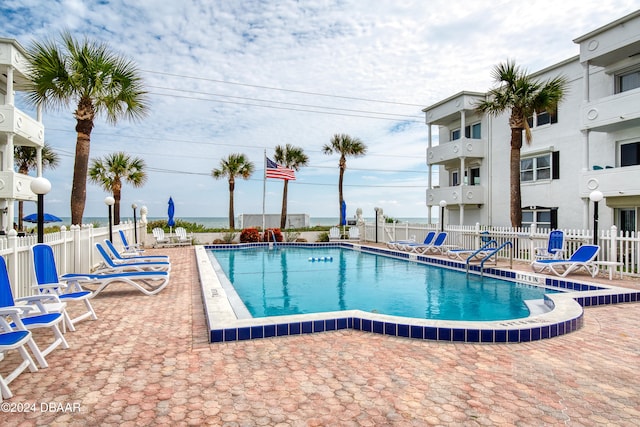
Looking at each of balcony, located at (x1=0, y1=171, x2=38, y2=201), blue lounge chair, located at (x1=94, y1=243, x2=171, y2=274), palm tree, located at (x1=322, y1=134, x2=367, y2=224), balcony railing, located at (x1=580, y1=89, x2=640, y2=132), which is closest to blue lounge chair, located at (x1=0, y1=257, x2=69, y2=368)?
A: blue lounge chair, located at (x1=94, y1=243, x2=171, y2=274)

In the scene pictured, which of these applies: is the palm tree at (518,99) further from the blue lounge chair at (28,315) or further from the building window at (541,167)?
the blue lounge chair at (28,315)

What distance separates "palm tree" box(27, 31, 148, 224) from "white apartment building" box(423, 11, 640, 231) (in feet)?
52.3

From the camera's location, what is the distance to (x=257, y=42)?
1722 centimetres

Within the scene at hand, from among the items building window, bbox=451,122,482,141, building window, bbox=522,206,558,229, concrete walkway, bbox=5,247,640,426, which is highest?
building window, bbox=451,122,482,141

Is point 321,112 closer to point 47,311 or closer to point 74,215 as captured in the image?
point 74,215

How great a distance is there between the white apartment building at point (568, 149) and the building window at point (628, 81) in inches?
1.4

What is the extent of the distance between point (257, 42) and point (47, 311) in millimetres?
15560

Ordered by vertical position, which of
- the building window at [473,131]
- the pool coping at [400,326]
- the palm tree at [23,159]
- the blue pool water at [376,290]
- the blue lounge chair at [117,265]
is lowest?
the blue pool water at [376,290]

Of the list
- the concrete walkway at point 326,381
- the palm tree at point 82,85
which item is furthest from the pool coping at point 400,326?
the palm tree at point 82,85

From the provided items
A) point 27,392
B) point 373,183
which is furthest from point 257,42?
point 373,183

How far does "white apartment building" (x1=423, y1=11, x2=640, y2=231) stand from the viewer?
13320 mm

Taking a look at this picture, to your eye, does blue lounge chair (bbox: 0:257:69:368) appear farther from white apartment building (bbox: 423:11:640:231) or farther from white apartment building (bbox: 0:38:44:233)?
white apartment building (bbox: 423:11:640:231)

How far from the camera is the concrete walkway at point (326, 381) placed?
299 cm

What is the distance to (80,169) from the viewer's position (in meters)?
11.7
